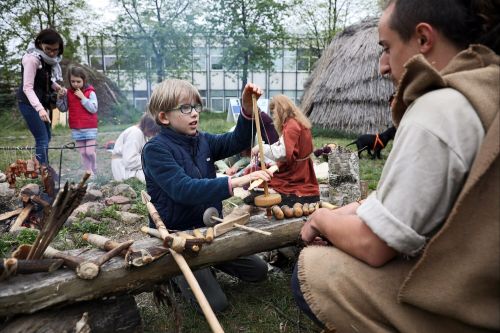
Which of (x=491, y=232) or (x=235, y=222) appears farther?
(x=235, y=222)

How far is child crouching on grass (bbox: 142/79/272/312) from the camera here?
255 centimetres

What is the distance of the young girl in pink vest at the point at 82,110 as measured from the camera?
6.26 metres

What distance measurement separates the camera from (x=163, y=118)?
284 cm

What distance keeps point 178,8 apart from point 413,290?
11.9 m

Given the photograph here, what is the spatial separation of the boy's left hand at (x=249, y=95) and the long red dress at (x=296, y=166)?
1263 mm

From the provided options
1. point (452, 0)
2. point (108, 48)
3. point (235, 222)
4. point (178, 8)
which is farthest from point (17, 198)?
point (108, 48)

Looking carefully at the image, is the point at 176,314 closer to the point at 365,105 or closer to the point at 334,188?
the point at 334,188

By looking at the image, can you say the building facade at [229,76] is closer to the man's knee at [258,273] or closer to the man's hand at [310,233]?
the man's knee at [258,273]

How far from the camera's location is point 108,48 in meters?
16.9

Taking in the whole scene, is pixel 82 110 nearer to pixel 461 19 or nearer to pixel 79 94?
pixel 79 94

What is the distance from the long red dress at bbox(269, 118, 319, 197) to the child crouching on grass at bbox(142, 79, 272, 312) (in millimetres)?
1155

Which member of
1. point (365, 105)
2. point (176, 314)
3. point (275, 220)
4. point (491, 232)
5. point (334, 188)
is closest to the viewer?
point (491, 232)

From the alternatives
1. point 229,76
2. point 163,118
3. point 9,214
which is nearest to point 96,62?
point 229,76

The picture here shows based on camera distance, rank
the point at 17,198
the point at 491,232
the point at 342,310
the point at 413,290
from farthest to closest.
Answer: the point at 17,198, the point at 342,310, the point at 413,290, the point at 491,232
